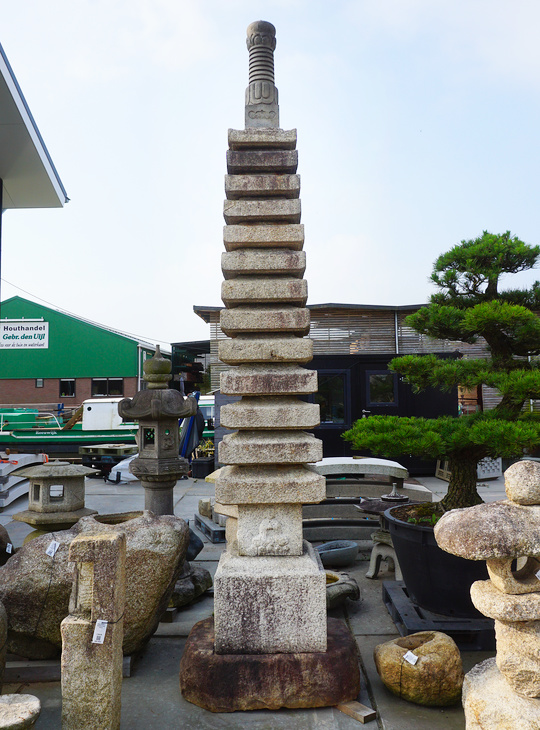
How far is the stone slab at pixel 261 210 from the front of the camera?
4.28 m

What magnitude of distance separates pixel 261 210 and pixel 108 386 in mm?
25939

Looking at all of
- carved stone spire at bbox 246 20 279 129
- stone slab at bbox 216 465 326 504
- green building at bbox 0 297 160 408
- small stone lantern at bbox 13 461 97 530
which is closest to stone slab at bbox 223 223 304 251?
carved stone spire at bbox 246 20 279 129

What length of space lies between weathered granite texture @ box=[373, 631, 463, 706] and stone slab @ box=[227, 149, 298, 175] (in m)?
3.67

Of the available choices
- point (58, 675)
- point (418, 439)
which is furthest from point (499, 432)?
point (58, 675)

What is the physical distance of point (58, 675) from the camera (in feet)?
12.7

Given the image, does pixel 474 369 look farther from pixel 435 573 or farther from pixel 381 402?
pixel 381 402

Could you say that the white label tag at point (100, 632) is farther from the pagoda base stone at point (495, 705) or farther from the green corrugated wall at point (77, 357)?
the green corrugated wall at point (77, 357)

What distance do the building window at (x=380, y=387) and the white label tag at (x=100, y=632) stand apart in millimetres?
11697

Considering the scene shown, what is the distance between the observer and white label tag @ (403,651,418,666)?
355 centimetres

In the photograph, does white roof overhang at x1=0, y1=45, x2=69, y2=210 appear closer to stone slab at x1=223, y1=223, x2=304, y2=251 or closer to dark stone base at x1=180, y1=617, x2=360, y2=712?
stone slab at x1=223, y1=223, x2=304, y2=251

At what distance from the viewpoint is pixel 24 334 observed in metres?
29.2

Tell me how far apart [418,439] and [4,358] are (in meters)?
28.6

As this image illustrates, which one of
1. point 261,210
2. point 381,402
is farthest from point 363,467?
point 381,402

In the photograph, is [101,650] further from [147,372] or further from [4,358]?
[4,358]
